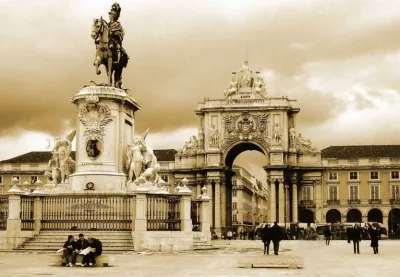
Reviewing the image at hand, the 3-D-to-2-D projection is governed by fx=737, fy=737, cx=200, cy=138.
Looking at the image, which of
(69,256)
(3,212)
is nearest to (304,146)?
(3,212)

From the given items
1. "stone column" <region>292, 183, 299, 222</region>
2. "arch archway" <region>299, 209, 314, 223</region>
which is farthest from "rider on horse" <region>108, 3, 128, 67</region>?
"arch archway" <region>299, 209, 314, 223</region>

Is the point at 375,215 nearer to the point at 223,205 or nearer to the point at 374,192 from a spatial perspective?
the point at 374,192

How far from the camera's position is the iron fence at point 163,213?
88.1 ft

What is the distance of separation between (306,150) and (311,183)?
14.0ft

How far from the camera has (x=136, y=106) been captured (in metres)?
29.8

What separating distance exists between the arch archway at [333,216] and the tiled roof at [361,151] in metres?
7.66

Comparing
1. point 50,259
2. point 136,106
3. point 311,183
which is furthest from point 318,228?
point 50,259

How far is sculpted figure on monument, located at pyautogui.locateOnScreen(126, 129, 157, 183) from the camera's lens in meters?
27.8

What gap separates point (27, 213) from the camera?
27578 millimetres

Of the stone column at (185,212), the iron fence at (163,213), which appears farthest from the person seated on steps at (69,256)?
the stone column at (185,212)

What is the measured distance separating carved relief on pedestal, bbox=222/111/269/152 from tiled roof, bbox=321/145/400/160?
1204 cm

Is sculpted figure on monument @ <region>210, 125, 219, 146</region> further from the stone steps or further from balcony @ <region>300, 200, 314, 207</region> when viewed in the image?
the stone steps

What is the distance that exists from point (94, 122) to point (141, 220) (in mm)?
4242

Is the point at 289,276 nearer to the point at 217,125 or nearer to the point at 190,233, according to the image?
the point at 190,233
